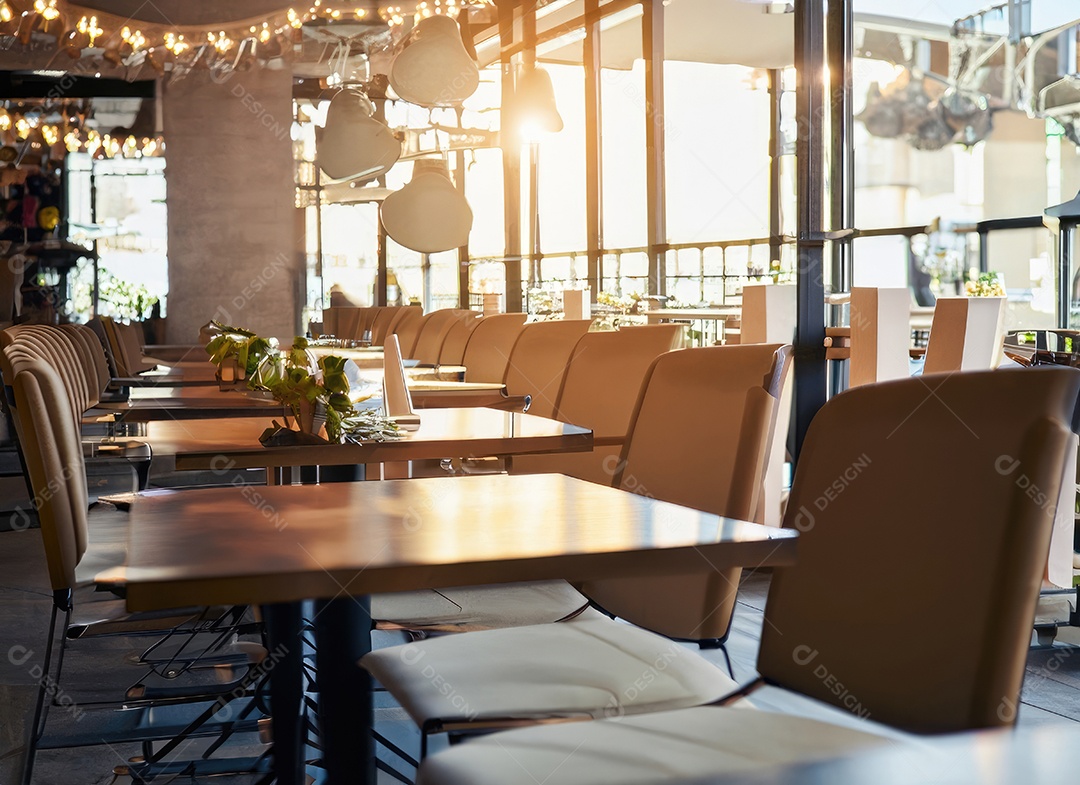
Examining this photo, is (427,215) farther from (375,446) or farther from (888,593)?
(888,593)

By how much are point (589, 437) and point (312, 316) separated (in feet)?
34.5

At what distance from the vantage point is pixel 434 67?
3934 millimetres

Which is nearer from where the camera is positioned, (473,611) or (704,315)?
(473,611)

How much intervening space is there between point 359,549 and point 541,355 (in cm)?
286

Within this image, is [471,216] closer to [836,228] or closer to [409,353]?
[836,228]

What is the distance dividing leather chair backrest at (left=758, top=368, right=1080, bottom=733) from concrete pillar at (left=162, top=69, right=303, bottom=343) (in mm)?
10693

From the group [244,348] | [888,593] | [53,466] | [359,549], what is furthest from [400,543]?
[244,348]

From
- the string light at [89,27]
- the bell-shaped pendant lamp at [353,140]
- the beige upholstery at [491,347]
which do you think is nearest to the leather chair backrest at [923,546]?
the bell-shaped pendant lamp at [353,140]

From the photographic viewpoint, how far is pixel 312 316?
1256 centimetres

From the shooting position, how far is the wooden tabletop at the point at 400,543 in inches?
43.3

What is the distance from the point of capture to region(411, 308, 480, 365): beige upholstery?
6391 millimetres

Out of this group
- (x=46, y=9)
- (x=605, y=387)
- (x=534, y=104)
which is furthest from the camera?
(x=46, y=9)

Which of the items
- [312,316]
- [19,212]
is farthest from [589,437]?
[19,212]

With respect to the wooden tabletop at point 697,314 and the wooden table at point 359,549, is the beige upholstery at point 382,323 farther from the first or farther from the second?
the wooden table at point 359,549
